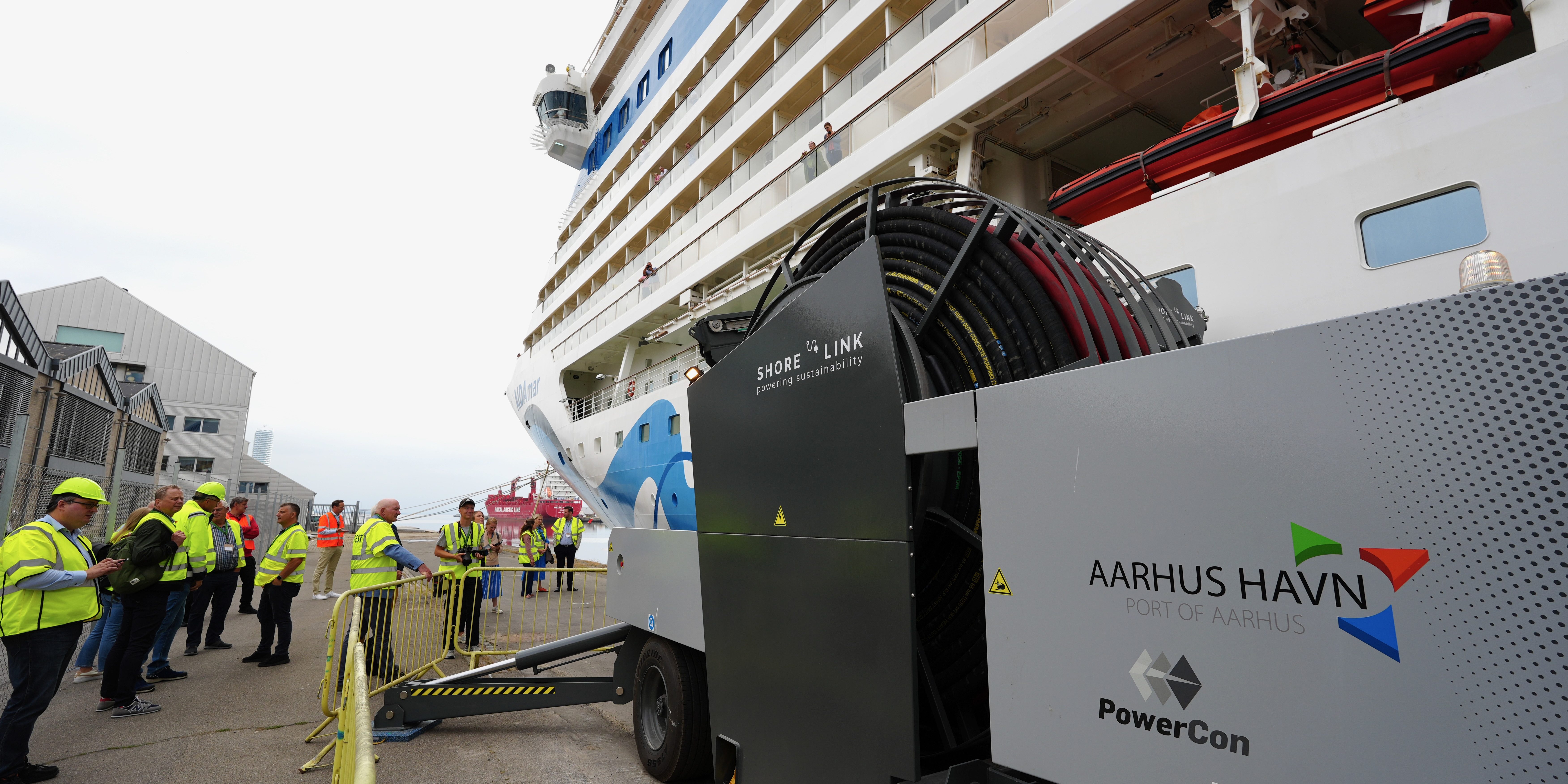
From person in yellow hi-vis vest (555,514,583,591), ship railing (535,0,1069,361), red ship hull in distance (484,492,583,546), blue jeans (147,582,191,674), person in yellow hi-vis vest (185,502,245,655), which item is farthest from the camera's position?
red ship hull in distance (484,492,583,546)

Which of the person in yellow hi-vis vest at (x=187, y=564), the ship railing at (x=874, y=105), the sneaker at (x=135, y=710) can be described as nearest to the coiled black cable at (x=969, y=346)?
the ship railing at (x=874, y=105)

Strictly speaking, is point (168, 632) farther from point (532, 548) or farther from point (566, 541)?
point (566, 541)

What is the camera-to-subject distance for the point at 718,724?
10.4 ft

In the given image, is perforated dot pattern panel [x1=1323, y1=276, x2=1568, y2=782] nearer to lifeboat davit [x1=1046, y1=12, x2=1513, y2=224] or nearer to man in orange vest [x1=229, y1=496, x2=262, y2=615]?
lifeboat davit [x1=1046, y1=12, x2=1513, y2=224]

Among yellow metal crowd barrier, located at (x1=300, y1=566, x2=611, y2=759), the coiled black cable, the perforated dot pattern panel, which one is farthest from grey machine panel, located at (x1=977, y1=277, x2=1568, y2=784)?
yellow metal crowd barrier, located at (x1=300, y1=566, x2=611, y2=759)

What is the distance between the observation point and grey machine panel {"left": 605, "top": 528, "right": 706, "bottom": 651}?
3.59 metres

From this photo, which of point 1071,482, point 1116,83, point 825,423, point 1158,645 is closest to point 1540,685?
point 1158,645

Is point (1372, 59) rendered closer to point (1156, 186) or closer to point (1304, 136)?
point (1304, 136)

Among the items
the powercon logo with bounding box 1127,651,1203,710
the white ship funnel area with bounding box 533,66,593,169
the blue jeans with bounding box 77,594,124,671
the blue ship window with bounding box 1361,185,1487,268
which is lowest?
the blue jeans with bounding box 77,594,124,671

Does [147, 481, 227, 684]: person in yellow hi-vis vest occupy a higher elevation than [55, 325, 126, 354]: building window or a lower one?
lower

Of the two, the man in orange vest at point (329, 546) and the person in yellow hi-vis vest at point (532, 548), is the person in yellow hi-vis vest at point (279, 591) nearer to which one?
the man in orange vest at point (329, 546)

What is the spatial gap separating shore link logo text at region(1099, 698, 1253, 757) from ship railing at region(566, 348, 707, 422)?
8700mm

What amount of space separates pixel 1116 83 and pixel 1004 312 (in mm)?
5611

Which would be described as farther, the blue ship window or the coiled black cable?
the blue ship window
